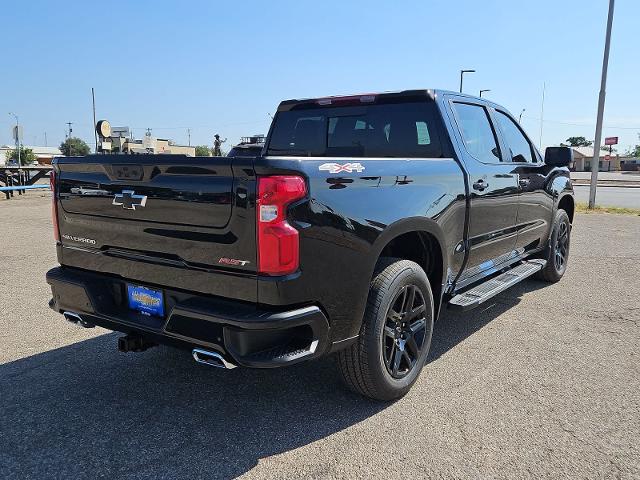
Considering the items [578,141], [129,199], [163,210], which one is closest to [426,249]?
[163,210]

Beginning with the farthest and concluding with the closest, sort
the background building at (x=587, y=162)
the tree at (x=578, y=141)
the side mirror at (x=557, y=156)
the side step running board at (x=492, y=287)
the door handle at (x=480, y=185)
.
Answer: the tree at (x=578, y=141) → the background building at (x=587, y=162) → the side mirror at (x=557, y=156) → the door handle at (x=480, y=185) → the side step running board at (x=492, y=287)

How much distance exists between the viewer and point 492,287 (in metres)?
4.32

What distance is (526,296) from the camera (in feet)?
19.0

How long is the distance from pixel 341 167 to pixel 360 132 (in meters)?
1.67

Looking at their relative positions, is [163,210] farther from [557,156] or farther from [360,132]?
[557,156]

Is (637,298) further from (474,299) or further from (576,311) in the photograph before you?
(474,299)

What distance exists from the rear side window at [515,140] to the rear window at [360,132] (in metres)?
1.25

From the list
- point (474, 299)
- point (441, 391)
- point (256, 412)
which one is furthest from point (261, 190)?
point (474, 299)

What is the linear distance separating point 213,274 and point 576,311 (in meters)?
4.04

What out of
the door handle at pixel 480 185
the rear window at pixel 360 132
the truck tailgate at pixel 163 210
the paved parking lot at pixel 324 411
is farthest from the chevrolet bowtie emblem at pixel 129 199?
the door handle at pixel 480 185

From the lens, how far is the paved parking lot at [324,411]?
8.49 feet

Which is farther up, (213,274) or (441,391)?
(213,274)

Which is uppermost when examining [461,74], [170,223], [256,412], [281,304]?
[461,74]

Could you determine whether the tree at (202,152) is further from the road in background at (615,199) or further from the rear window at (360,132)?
the road in background at (615,199)
